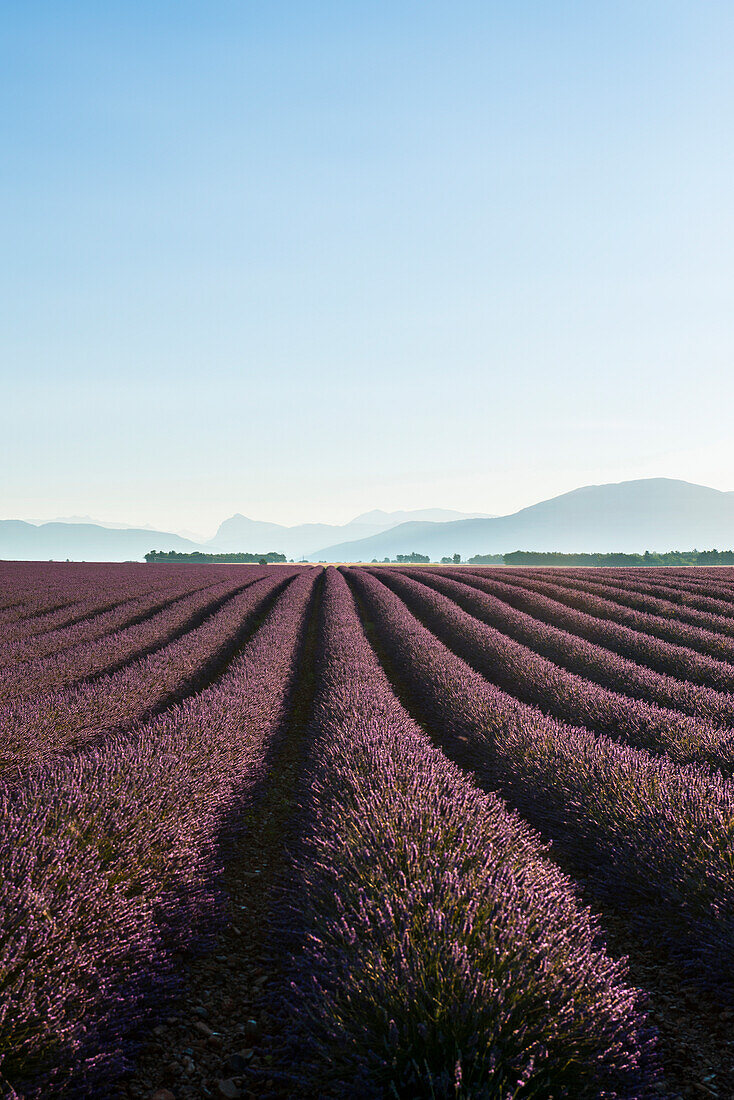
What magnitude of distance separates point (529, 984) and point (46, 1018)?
5.27ft

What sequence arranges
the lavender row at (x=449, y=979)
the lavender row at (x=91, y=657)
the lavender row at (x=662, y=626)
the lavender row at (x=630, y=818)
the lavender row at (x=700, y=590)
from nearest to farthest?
the lavender row at (x=449, y=979), the lavender row at (x=630, y=818), the lavender row at (x=91, y=657), the lavender row at (x=662, y=626), the lavender row at (x=700, y=590)

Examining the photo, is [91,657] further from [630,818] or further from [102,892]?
[630,818]

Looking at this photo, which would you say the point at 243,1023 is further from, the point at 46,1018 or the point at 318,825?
the point at 318,825

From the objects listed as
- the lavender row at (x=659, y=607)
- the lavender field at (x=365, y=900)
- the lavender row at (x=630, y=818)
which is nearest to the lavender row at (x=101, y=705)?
the lavender field at (x=365, y=900)

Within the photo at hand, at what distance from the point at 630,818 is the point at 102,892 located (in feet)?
9.88

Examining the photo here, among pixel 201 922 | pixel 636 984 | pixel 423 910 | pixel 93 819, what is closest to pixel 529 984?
pixel 423 910

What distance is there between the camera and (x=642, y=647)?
9.79 metres

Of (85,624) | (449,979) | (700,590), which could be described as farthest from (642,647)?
(85,624)

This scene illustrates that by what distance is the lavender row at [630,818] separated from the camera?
2.78 metres

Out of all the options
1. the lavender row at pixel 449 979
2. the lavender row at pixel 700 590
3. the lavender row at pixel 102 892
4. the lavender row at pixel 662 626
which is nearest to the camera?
the lavender row at pixel 449 979

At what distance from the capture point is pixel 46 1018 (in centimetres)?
185

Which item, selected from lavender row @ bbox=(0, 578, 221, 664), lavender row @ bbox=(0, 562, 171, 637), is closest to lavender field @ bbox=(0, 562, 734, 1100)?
lavender row @ bbox=(0, 578, 221, 664)

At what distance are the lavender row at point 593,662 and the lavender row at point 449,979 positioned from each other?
4.11 meters

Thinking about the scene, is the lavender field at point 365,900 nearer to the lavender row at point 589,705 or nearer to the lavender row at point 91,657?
the lavender row at point 589,705
